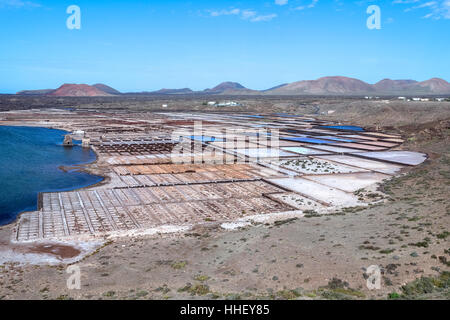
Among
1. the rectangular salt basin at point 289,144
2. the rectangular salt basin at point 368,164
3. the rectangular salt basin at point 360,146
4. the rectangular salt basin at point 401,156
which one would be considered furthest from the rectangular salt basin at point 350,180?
the rectangular salt basin at point 289,144

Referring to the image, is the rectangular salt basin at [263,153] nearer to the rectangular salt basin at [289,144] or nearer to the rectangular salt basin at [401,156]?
the rectangular salt basin at [289,144]

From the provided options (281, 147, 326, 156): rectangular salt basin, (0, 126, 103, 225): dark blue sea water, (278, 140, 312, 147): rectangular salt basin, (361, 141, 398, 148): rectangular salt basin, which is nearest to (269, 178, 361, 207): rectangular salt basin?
(281, 147, 326, 156): rectangular salt basin

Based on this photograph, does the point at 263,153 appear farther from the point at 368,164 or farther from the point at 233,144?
the point at 368,164

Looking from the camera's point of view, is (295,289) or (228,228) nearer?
(295,289)

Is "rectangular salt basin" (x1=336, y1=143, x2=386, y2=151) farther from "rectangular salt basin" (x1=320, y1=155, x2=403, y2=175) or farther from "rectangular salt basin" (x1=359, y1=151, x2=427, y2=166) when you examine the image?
"rectangular salt basin" (x1=320, y1=155, x2=403, y2=175)

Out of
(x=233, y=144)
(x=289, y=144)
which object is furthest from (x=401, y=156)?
(x=233, y=144)
